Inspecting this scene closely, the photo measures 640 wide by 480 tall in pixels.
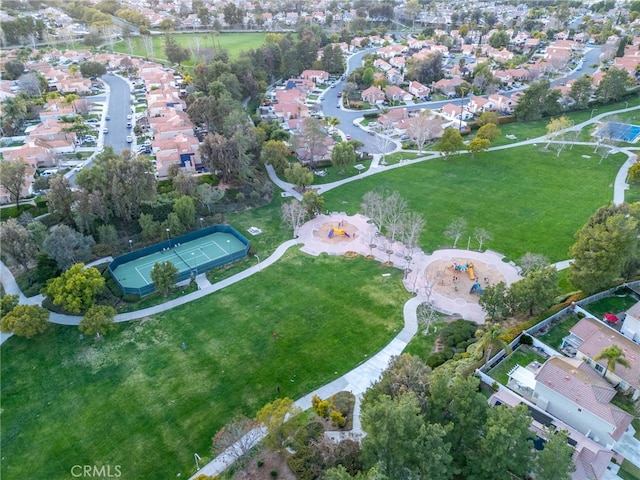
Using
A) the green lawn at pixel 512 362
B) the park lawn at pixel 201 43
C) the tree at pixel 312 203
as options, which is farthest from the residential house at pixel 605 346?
the park lawn at pixel 201 43

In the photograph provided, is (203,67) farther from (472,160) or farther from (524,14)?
(524,14)

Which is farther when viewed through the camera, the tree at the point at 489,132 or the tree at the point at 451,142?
the tree at the point at 489,132

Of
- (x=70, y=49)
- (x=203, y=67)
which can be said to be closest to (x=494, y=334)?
(x=203, y=67)

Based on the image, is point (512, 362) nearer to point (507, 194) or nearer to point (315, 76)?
point (507, 194)

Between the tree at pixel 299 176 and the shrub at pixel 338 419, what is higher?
the tree at pixel 299 176

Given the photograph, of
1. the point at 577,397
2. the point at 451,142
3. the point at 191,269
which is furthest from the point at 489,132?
the point at 191,269

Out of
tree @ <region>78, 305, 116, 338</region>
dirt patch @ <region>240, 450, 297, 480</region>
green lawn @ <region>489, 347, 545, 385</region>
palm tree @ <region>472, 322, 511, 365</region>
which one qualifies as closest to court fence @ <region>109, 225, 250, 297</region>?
tree @ <region>78, 305, 116, 338</region>

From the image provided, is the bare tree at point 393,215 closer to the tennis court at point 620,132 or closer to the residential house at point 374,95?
the tennis court at point 620,132
